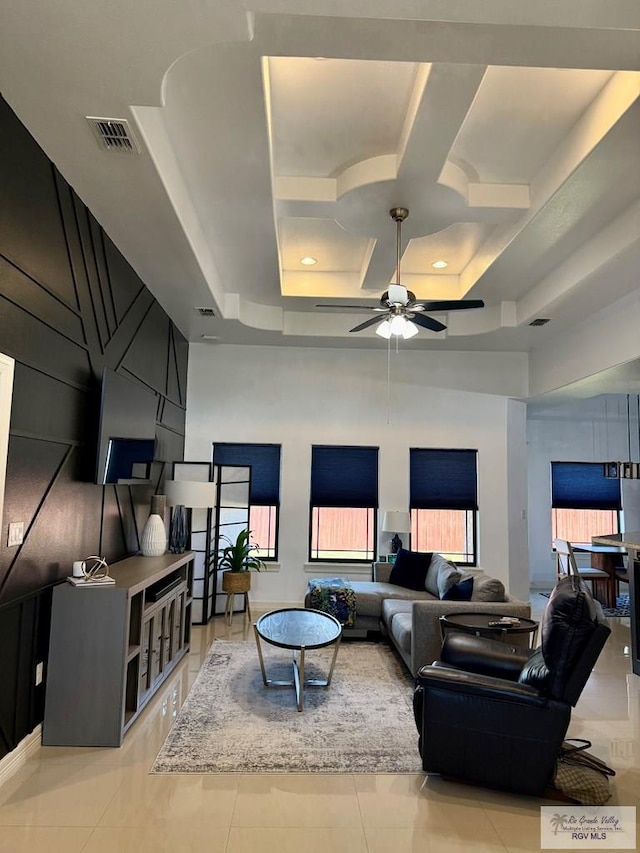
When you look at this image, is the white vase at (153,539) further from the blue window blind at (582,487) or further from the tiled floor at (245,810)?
the blue window blind at (582,487)

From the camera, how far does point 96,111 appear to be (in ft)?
8.87

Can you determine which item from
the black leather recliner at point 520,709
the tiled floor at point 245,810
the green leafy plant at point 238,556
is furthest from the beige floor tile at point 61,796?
the green leafy plant at point 238,556

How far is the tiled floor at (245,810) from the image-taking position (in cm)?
238

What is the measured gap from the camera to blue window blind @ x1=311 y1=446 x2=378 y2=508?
23.3 ft

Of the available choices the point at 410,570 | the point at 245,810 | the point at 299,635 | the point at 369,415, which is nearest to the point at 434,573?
the point at 410,570

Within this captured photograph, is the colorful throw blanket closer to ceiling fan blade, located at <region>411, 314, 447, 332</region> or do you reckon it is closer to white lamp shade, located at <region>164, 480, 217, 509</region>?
white lamp shade, located at <region>164, 480, 217, 509</region>

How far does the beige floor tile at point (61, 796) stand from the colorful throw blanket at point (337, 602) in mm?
2803

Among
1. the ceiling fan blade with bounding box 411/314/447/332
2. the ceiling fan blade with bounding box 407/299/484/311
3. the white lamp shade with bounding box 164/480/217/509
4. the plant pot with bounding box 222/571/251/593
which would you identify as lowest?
the plant pot with bounding box 222/571/251/593

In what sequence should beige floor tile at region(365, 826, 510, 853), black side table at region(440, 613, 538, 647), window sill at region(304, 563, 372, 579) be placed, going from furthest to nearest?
1. window sill at region(304, 563, 372, 579)
2. black side table at region(440, 613, 538, 647)
3. beige floor tile at region(365, 826, 510, 853)

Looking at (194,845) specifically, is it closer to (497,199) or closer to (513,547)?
(497,199)

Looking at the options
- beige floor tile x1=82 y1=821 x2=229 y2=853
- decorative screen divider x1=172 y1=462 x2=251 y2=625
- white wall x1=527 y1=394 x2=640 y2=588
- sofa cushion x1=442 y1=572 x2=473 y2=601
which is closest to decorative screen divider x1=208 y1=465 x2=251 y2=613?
decorative screen divider x1=172 y1=462 x2=251 y2=625

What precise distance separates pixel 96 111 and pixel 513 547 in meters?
6.49

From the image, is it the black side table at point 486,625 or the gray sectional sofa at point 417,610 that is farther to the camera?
the gray sectional sofa at point 417,610

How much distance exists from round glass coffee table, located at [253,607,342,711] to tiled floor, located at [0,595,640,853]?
0.91 meters
